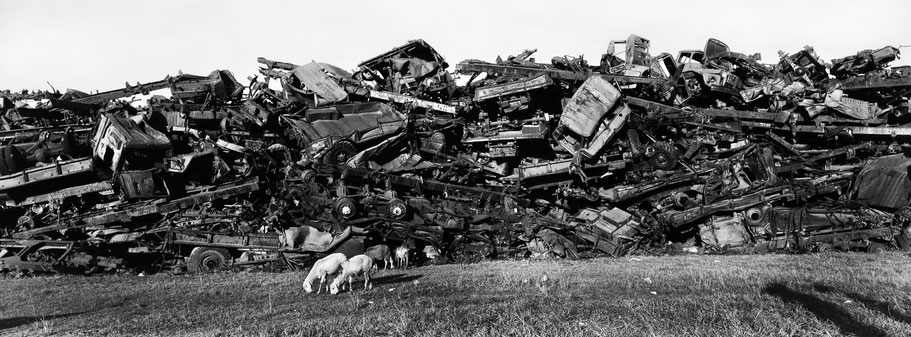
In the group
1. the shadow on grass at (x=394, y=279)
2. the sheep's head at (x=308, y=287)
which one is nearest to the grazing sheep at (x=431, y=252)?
the shadow on grass at (x=394, y=279)

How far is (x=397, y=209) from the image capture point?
52.6ft

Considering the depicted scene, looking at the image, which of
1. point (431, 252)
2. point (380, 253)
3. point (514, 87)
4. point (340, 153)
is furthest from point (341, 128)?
point (514, 87)

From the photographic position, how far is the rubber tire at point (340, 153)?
16734mm

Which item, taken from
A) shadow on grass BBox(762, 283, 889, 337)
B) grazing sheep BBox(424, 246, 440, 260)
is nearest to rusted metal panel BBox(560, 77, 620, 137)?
grazing sheep BBox(424, 246, 440, 260)

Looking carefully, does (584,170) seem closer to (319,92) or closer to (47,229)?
(319,92)

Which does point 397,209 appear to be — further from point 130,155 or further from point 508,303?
point 508,303

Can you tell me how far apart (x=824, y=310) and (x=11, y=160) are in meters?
17.3

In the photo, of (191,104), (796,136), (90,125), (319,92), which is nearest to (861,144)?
(796,136)

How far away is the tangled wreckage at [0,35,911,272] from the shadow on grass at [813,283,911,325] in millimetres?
6804

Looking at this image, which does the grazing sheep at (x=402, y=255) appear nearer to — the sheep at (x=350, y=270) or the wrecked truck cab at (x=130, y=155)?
the sheep at (x=350, y=270)

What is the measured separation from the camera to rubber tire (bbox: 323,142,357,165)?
16734mm

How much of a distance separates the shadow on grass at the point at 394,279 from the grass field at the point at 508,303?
24 millimetres

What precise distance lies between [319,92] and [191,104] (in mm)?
3614

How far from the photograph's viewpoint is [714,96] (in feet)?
63.4
